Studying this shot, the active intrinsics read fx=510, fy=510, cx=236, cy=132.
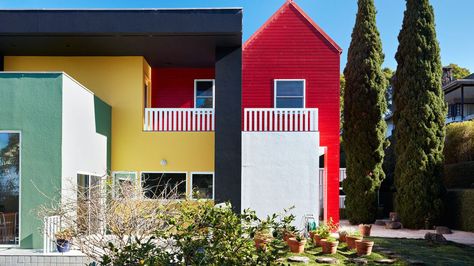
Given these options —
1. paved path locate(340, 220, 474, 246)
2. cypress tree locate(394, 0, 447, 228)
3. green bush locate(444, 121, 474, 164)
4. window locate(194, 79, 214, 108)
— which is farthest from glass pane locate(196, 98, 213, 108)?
green bush locate(444, 121, 474, 164)

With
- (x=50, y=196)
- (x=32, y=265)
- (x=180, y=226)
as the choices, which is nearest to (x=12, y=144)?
(x=50, y=196)

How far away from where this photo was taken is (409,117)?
65.5 feet

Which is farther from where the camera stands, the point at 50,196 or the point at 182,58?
the point at 182,58

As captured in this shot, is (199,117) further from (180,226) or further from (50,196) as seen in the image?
(180,226)

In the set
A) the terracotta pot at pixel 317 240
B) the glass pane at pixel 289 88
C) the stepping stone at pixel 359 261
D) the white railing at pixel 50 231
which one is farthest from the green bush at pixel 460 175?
the white railing at pixel 50 231

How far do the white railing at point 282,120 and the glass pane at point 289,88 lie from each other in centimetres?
239

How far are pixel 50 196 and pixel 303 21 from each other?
10478 mm

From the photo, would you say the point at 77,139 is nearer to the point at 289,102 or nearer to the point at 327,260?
the point at 327,260

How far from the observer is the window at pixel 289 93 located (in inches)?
680

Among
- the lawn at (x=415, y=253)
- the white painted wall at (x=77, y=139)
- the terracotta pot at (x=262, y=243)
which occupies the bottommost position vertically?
the lawn at (x=415, y=253)

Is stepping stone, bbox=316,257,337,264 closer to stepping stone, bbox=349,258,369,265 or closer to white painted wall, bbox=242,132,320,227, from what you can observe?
stepping stone, bbox=349,258,369,265

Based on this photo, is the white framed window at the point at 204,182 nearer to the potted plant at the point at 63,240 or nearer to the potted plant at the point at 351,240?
the potted plant at the point at 351,240

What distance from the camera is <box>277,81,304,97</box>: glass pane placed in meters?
17.4

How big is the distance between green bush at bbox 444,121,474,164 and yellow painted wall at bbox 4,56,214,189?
1233cm
